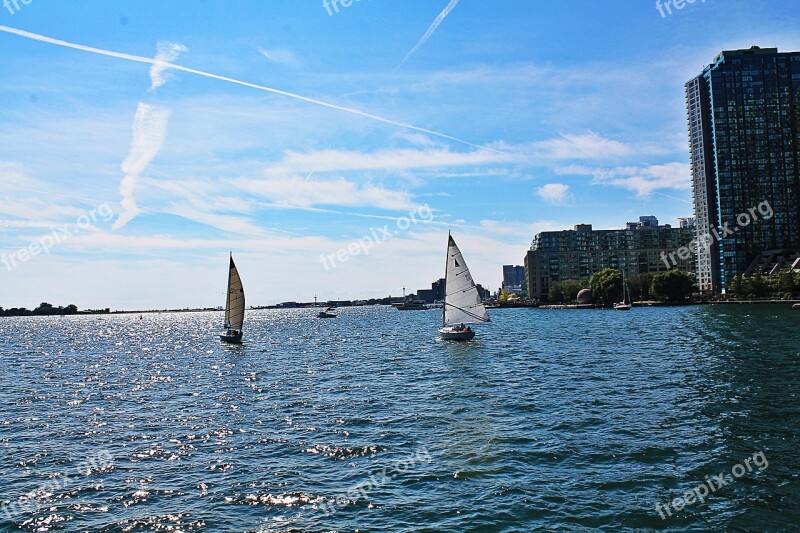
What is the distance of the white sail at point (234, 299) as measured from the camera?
104975 millimetres

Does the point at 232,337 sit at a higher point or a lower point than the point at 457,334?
lower

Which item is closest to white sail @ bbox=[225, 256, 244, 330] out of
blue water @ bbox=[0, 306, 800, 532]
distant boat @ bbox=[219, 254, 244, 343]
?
distant boat @ bbox=[219, 254, 244, 343]

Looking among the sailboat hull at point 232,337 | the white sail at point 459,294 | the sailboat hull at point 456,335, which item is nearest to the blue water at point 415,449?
the white sail at point 459,294

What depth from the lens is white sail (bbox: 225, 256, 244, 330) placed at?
4133 inches

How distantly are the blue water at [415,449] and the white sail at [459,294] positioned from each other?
27.8 metres

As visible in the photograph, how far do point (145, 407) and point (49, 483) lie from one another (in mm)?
21147

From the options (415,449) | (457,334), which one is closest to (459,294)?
(457,334)

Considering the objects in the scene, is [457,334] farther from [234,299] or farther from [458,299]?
[234,299]

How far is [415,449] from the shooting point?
31562 millimetres

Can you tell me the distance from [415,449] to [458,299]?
63834mm

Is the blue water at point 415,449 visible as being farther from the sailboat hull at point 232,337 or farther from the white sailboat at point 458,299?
the sailboat hull at point 232,337

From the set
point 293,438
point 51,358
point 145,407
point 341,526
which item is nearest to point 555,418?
point 293,438

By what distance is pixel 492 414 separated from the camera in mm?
40250

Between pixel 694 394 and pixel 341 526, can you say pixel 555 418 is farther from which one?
pixel 341 526
